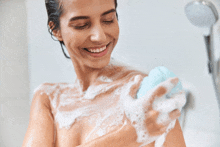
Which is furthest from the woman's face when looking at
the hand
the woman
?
the hand

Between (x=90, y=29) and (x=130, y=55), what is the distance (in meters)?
0.17

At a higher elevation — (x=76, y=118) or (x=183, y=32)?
(x=183, y=32)

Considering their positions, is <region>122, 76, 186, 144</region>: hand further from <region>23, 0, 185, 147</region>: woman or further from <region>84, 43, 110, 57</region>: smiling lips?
<region>84, 43, 110, 57</region>: smiling lips

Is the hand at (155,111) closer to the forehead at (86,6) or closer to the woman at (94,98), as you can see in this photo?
the woman at (94,98)

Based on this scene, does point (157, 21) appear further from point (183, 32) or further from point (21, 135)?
point (21, 135)

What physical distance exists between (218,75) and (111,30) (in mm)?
306

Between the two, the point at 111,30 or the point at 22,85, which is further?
the point at 22,85

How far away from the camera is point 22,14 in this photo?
0.98 meters

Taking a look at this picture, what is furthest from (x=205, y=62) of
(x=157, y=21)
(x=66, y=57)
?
(x=66, y=57)

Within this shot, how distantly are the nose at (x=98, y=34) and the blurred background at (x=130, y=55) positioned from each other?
125 mm

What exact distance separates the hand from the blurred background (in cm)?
13

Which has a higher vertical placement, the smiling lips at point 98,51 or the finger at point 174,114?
the smiling lips at point 98,51

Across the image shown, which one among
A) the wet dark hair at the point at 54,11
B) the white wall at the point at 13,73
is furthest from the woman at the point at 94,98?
the white wall at the point at 13,73

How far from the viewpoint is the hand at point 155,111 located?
630mm
